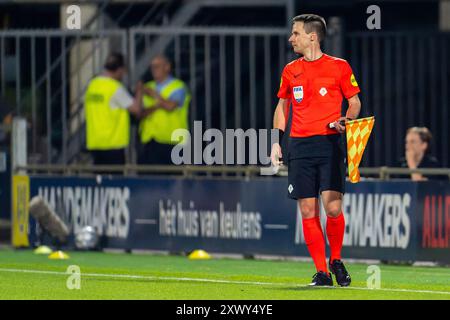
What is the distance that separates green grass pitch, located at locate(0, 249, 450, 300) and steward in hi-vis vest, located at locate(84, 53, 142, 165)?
2.45 meters

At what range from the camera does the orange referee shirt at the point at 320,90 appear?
13305 mm

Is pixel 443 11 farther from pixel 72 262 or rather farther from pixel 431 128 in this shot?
pixel 72 262

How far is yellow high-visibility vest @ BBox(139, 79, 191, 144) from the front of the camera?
20.7 metres

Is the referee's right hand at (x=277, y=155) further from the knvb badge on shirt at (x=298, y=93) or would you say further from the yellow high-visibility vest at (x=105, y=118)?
the yellow high-visibility vest at (x=105, y=118)

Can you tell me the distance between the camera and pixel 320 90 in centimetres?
1330

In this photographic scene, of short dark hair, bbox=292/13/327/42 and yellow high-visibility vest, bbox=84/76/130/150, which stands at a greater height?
short dark hair, bbox=292/13/327/42

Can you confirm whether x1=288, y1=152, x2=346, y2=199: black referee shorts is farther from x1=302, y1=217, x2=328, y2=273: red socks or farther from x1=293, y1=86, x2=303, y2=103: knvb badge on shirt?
x1=293, y1=86, x2=303, y2=103: knvb badge on shirt

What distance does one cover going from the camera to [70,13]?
23391mm

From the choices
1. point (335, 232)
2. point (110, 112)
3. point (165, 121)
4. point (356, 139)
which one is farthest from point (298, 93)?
point (110, 112)

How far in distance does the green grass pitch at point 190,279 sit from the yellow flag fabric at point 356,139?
926mm

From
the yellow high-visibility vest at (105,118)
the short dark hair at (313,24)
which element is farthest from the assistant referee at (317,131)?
the yellow high-visibility vest at (105,118)

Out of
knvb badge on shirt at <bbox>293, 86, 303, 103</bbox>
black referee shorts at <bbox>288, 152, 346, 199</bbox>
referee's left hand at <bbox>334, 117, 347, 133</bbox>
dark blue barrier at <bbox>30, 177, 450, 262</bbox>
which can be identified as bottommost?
dark blue barrier at <bbox>30, 177, 450, 262</bbox>

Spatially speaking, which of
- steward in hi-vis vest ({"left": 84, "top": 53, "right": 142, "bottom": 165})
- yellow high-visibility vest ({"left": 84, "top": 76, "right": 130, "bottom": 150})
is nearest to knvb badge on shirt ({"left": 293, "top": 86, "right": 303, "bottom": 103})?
steward in hi-vis vest ({"left": 84, "top": 53, "right": 142, "bottom": 165})
